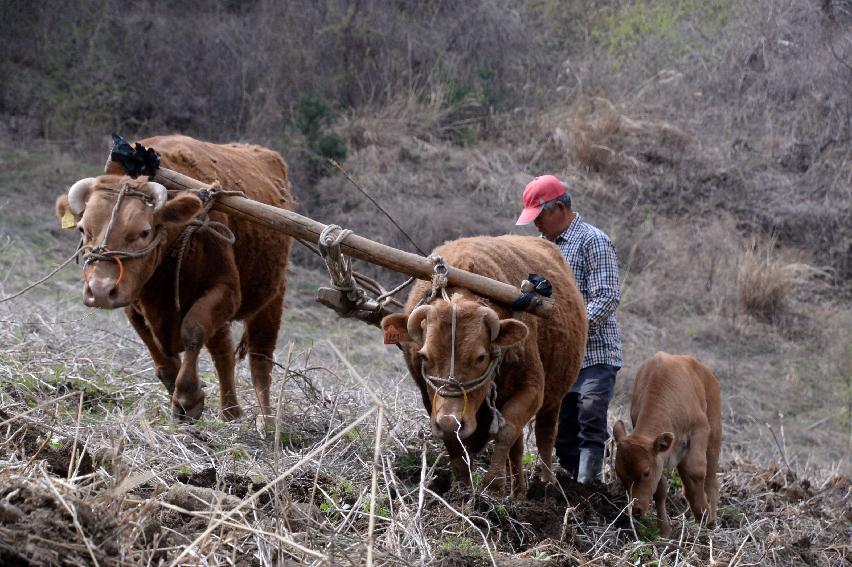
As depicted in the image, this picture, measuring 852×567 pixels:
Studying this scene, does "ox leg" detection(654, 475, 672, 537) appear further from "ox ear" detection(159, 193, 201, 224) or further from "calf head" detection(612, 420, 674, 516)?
"ox ear" detection(159, 193, 201, 224)

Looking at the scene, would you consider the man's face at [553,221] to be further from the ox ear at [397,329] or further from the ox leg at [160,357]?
the ox leg at [160,357]

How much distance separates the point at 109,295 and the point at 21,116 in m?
13.1

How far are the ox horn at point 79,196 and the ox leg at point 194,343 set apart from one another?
100 cm

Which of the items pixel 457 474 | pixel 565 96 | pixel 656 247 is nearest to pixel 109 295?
pixel 457 474

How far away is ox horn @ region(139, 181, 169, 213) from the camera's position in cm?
667

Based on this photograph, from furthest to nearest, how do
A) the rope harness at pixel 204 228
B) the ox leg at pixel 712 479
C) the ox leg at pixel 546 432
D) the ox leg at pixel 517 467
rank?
the ox leg at pixel 712 479 → the ox leg at pixel 546 432 → the ox leg at pixel 517 467 → the rope harness at pixel 204 228

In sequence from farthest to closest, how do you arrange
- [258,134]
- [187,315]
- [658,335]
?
[258,134] → [658,335] → [187,315]

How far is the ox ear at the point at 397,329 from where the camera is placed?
6.25 metres

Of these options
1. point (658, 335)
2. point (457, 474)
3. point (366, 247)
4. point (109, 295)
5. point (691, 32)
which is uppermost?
point (366, 247)

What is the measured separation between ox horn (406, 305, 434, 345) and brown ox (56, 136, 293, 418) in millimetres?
1579

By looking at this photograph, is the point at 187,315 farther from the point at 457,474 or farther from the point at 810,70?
the point at 810,70

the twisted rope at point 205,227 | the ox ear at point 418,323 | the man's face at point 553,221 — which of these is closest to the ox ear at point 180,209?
the twisted rope at point 205,227

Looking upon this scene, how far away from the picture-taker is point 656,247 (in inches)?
678

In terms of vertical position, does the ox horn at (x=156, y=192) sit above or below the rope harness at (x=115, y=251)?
above
